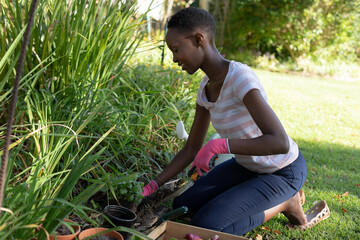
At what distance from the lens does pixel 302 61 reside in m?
13.0

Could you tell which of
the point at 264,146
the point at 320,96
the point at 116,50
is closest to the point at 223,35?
the point at 320,96

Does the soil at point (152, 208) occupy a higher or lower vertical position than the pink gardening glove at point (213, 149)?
lower

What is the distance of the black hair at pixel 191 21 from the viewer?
2.34m

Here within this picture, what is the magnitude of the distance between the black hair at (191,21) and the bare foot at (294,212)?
1169 millimetres

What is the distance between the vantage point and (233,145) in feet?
7.22

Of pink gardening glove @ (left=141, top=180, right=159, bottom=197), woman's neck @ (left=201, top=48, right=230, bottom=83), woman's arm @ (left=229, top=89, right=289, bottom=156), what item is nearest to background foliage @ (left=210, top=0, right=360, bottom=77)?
woman's neck @ (left=201, top=48, right=230, bottom=83)

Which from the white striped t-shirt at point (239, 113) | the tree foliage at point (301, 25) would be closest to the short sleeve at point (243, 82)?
the white striped t-shirt at point (239, 113)

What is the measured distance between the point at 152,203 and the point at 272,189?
806 mm

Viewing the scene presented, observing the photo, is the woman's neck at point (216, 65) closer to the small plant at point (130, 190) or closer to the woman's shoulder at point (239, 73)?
the woman's shoulder at point (239, 73)

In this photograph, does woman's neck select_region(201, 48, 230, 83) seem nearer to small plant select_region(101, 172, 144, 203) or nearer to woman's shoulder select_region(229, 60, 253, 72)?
woman's shoulder select_region(229, 60, 253, 72)

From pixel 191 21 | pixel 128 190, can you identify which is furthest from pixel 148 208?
pixel 191 21

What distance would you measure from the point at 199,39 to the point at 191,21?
111 millimetres

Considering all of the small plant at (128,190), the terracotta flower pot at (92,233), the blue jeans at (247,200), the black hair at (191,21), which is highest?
the black hair at (191,21)

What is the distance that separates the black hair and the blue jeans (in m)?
0.95
